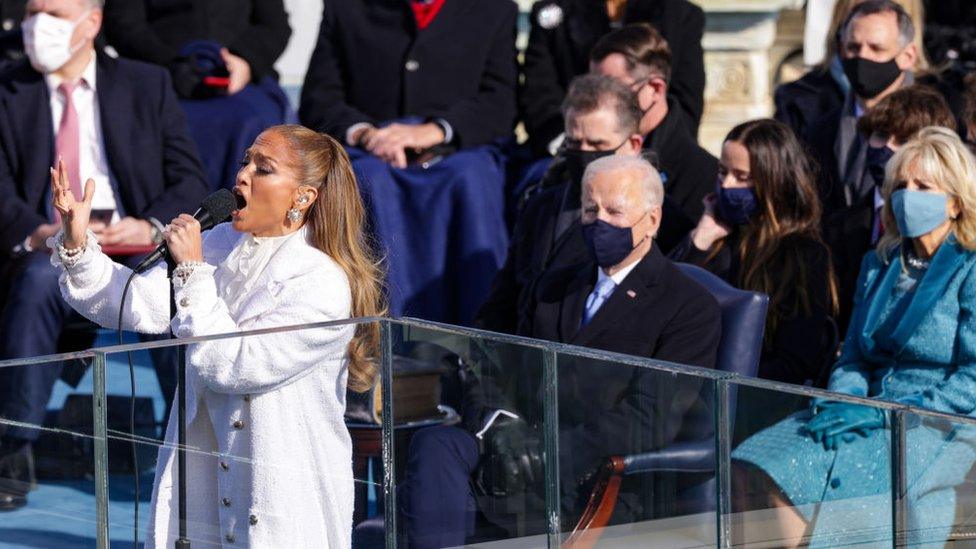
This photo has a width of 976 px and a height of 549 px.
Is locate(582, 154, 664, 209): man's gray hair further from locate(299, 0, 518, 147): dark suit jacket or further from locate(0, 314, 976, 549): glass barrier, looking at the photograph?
locate(299, 0, 518, 147): dark suit jacket

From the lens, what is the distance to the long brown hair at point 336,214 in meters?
3.74

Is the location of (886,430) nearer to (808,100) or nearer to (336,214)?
(336,214)

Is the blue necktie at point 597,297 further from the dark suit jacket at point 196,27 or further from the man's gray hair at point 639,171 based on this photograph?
the dark suit jacket at point 196,27

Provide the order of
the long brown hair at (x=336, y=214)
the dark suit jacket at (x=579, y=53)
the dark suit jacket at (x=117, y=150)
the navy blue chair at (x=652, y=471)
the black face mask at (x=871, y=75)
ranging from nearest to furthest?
the navy blue chair at (x=652, y=471) < the long brown hair at (x=336, y=214) < the black face mask at (x=871, y=75) < the dark suit jacket at (x=117, y=150) < the dark suit jacket at (x=579, y=53)

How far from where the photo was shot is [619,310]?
193 inches

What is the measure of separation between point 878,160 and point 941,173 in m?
0.83

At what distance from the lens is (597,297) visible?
5.03 m

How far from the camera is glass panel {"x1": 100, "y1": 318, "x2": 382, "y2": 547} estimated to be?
11.5ft

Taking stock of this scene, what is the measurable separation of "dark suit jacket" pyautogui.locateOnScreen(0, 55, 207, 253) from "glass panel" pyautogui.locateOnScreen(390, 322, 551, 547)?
9.63ft

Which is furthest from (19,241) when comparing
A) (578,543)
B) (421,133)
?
(578,543)

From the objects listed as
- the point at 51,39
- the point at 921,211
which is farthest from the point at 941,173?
the point at 51,39

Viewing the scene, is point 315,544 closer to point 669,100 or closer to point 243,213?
point 243,213

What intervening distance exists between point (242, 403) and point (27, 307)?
2702mm

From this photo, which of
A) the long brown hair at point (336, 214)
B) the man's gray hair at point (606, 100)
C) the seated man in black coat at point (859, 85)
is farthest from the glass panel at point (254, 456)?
the seated man in black coat at point (859, 85)
